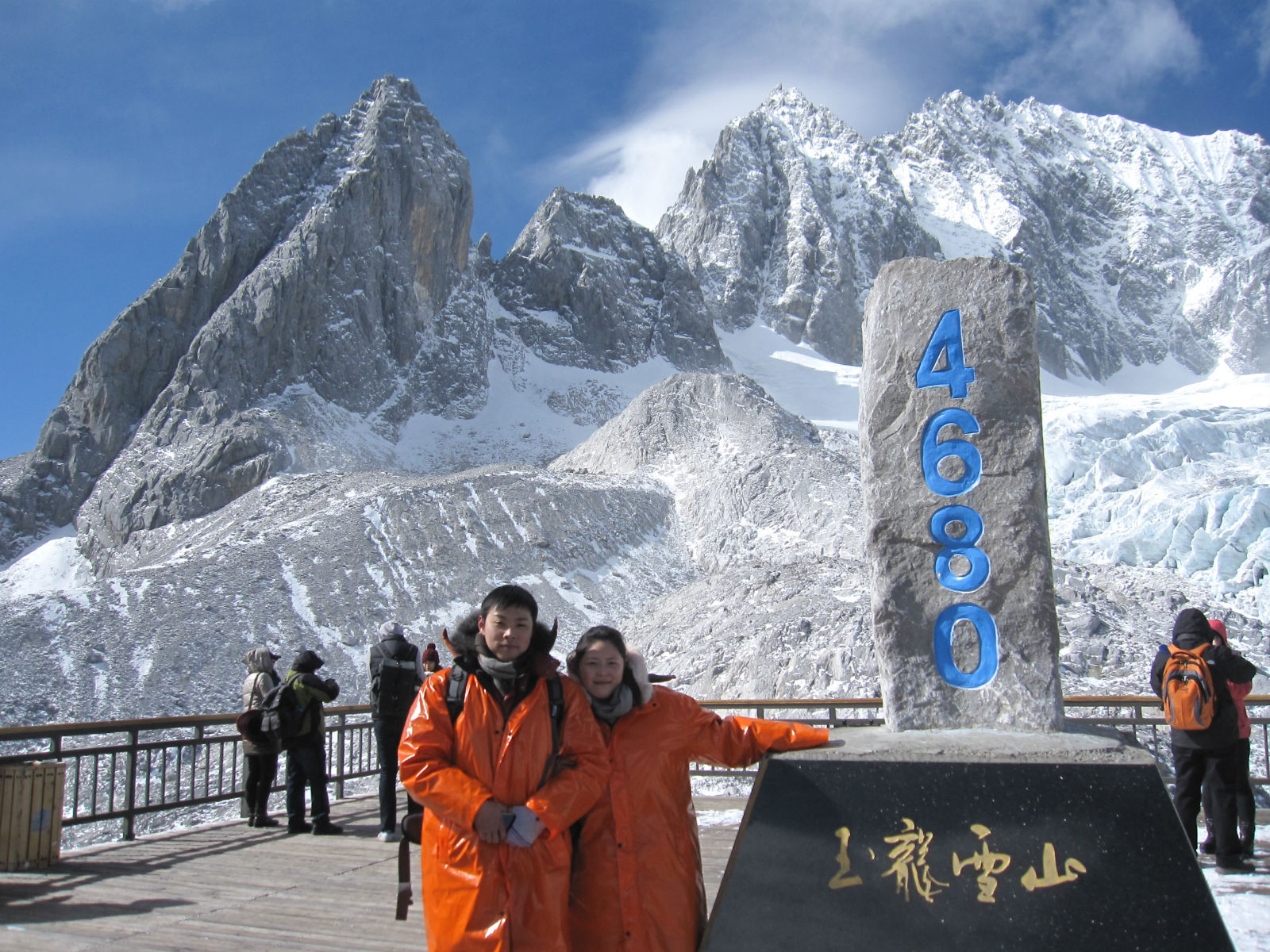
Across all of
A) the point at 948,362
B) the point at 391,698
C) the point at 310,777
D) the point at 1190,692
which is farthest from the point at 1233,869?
the point at 310,777

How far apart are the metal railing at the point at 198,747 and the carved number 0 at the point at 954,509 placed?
7.58 ft

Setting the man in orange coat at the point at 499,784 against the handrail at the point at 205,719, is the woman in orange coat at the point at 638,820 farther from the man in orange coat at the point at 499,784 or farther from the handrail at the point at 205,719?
the handrail at the point at 205,719

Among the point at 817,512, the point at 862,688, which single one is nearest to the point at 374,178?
the point at 817,512

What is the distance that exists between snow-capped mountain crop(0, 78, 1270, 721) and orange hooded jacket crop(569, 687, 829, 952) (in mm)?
12053

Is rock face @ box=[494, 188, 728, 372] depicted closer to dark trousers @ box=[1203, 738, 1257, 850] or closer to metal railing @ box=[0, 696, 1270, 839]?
metal railing @ box=[0, 696, 1270, 839]

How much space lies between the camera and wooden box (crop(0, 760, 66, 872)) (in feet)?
17.5

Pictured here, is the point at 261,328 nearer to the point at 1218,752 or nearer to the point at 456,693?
the point at 1218,752

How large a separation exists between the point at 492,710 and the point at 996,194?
122111 millimetres

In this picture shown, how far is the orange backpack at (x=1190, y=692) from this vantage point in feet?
16.0

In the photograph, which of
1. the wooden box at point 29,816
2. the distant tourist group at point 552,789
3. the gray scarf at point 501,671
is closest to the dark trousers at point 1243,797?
the distant tourist group at point 552,789

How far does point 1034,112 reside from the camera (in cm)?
13838

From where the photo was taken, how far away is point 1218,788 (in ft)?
16.4

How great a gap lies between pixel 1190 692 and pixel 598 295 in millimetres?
74321

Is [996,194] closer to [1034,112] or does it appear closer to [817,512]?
[1034,112]
